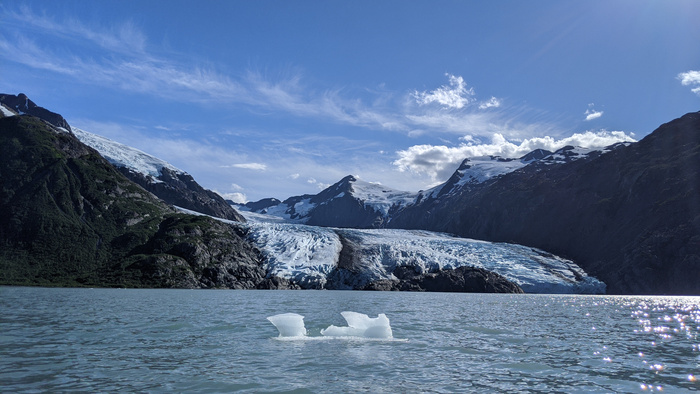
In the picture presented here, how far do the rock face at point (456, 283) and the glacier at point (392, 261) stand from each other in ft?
38.1

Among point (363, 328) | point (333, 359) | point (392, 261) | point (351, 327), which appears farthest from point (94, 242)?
point (333, 359)

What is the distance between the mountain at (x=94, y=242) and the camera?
147625 millimetres

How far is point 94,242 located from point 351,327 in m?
170

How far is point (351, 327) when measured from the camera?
32.3m

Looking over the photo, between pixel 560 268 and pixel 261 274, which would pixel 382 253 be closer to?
pixel 261 274

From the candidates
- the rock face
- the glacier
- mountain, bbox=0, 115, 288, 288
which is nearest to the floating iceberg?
mountain, bbox=0, 115, 288, 288

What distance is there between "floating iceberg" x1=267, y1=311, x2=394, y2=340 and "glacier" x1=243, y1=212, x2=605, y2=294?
12656cm

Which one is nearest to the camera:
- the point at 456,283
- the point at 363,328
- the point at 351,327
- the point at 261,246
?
the point at 363,328

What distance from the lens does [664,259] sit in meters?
154

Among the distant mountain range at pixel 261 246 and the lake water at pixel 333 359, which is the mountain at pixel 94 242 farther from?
the lake water at pixel 333 359

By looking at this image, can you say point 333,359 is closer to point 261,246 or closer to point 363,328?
point 363,328

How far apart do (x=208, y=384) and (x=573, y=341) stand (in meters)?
24.0

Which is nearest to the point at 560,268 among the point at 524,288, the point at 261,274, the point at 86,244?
the point at 524,288

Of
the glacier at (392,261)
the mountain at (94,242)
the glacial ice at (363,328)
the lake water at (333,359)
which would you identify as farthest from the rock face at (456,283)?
the glacial ice at (363,328)
